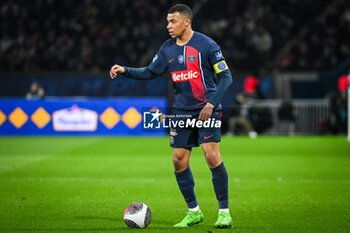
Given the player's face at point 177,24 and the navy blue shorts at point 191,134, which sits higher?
the player's face at point 177,24

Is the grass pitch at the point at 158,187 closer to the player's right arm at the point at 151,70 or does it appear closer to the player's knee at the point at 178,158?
the player's knee at the point at 178,158

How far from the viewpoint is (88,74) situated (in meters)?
19.4

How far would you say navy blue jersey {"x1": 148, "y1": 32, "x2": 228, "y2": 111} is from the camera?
5457mm

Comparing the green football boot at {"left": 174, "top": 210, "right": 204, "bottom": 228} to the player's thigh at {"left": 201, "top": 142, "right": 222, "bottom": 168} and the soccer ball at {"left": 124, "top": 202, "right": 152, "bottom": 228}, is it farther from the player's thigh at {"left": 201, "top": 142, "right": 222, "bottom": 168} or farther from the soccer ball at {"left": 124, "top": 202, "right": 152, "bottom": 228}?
the player's thigh at {"left": 201, "top": 142, "right": 222, "bottom": 168}

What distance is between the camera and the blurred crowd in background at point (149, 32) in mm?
20906

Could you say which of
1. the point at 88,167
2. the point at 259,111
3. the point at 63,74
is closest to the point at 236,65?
the point at 259,111

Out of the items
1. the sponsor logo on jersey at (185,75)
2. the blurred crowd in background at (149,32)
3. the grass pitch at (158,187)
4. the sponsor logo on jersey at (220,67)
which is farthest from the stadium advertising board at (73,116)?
the sponsor logo on jersey at (220,67)

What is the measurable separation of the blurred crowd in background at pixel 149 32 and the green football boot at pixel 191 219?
46.4 feet

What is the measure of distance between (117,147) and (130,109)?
3.52 metres

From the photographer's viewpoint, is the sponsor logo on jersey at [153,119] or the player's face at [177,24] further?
the sponsor logo on jersey at [153,119]

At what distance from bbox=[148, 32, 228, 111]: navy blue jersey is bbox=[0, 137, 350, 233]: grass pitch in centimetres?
125

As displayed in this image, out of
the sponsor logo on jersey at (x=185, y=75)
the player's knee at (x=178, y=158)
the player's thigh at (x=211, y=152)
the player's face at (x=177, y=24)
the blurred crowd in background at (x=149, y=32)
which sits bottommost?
the player's knee at (x=178, y=158)

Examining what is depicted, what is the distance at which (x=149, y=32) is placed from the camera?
2194 cm

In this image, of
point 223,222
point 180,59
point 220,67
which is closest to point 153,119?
point 180,59
